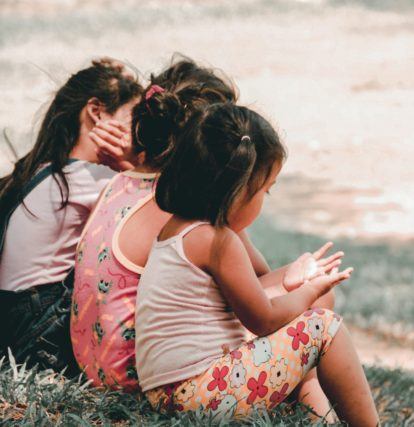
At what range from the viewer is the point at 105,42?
1214cm

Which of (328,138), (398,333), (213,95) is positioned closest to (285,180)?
(328,138)

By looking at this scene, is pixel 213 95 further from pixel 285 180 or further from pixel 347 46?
pixel 347 46

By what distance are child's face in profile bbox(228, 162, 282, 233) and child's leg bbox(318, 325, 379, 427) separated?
1.28 ft

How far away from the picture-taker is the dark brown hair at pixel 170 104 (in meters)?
2.69

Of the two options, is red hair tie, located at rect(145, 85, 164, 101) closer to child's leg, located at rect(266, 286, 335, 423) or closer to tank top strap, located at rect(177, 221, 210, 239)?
tank top strap, located at rect(177, 221, 210, 239)

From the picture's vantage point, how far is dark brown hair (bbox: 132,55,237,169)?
269 centimetres

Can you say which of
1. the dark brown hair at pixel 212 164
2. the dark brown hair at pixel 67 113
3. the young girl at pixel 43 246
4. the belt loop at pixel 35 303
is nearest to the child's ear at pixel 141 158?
the young girl at pixel 43 246

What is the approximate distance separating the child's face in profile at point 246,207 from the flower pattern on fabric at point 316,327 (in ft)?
1.05

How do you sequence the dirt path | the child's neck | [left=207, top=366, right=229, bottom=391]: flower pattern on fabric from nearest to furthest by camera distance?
1. [left=207, top=366, right=229, bottom=391]: flower pattern on fabric
2. the child's neck
3. the dirt path

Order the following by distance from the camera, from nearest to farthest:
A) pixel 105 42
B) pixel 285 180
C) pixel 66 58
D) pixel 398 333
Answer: pixel 398 333 → pixel 285 180 → pixel 66 58 → pixel 105 42

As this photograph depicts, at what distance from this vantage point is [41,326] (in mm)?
2893

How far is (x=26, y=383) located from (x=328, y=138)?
23.9ft

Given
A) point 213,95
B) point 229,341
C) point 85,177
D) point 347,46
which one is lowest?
point 347,46

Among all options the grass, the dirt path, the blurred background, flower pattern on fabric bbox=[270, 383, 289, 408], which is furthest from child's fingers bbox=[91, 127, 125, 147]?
the dirt path
